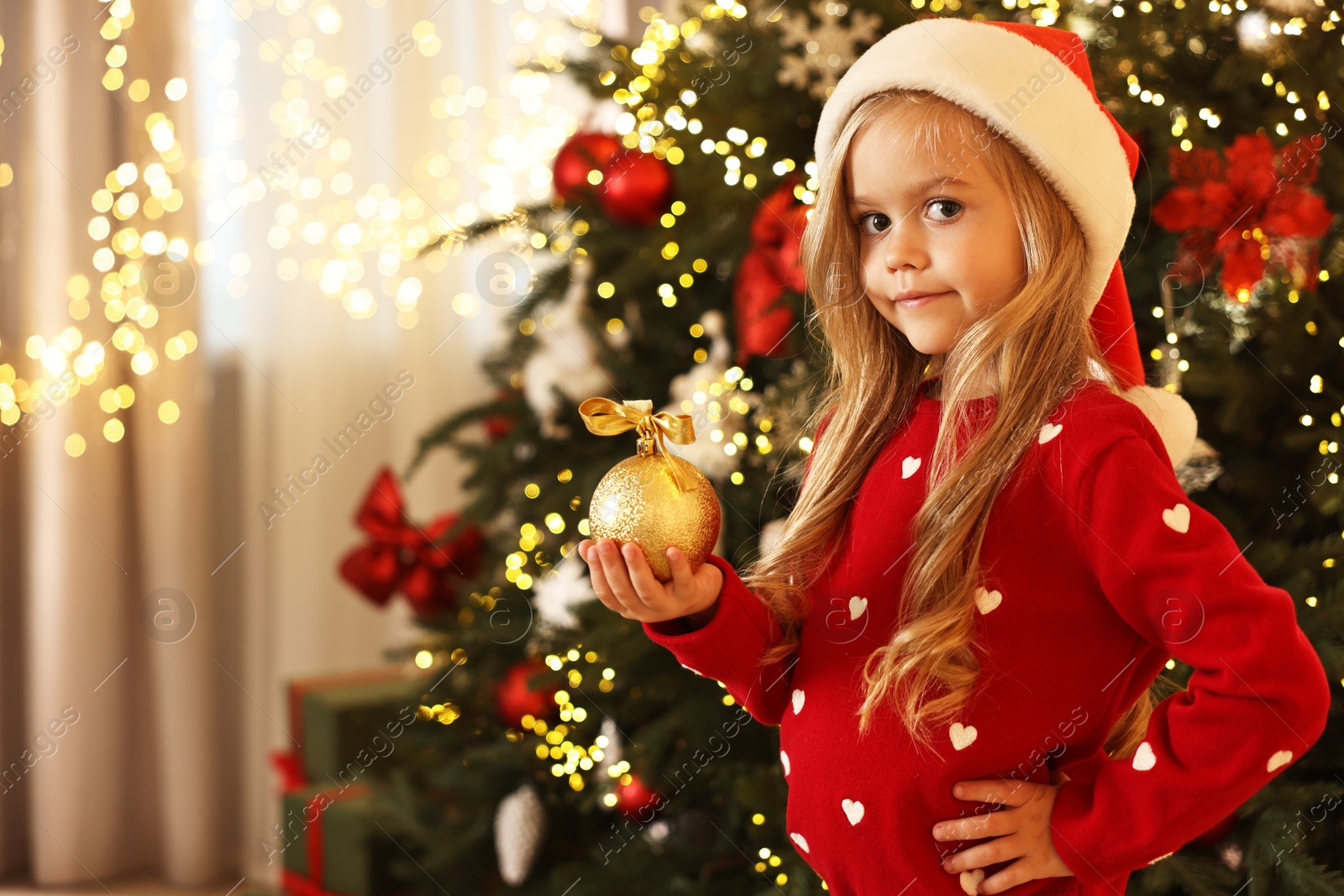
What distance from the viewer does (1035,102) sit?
30.7 inches

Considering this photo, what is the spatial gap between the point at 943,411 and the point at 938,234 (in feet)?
0.43

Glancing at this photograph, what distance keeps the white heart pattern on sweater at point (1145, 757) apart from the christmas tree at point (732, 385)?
1.21 feet

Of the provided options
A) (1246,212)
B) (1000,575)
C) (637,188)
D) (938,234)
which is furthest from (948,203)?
(637,188)

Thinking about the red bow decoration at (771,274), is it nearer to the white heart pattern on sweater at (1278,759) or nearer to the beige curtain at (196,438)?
the white heart pattern on sweater at (1278,759)

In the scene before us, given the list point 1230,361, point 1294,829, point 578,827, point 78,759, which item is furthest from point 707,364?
point 78,759

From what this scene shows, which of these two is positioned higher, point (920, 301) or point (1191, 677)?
point (920, 301)

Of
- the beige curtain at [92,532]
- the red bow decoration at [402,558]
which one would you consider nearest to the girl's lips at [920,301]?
the red bow decoration at [402,558]

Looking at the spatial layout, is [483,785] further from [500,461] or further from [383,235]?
[383,235]

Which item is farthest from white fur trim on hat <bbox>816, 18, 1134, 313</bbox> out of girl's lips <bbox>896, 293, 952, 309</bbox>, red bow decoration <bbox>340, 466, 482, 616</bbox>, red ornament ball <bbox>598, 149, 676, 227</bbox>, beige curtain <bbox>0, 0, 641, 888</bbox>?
beige curtain <bbox>0, 0, 641, 888</bbox>

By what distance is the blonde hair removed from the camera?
2.42 feet

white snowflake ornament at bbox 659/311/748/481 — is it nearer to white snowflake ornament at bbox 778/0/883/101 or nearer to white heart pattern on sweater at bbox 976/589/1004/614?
white snowflake ornament at bbox 778/0/883/101

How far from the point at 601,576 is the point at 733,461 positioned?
27.0 inches

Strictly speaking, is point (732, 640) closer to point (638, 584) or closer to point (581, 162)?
point (638, 584)

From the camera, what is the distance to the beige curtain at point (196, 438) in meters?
2.23
